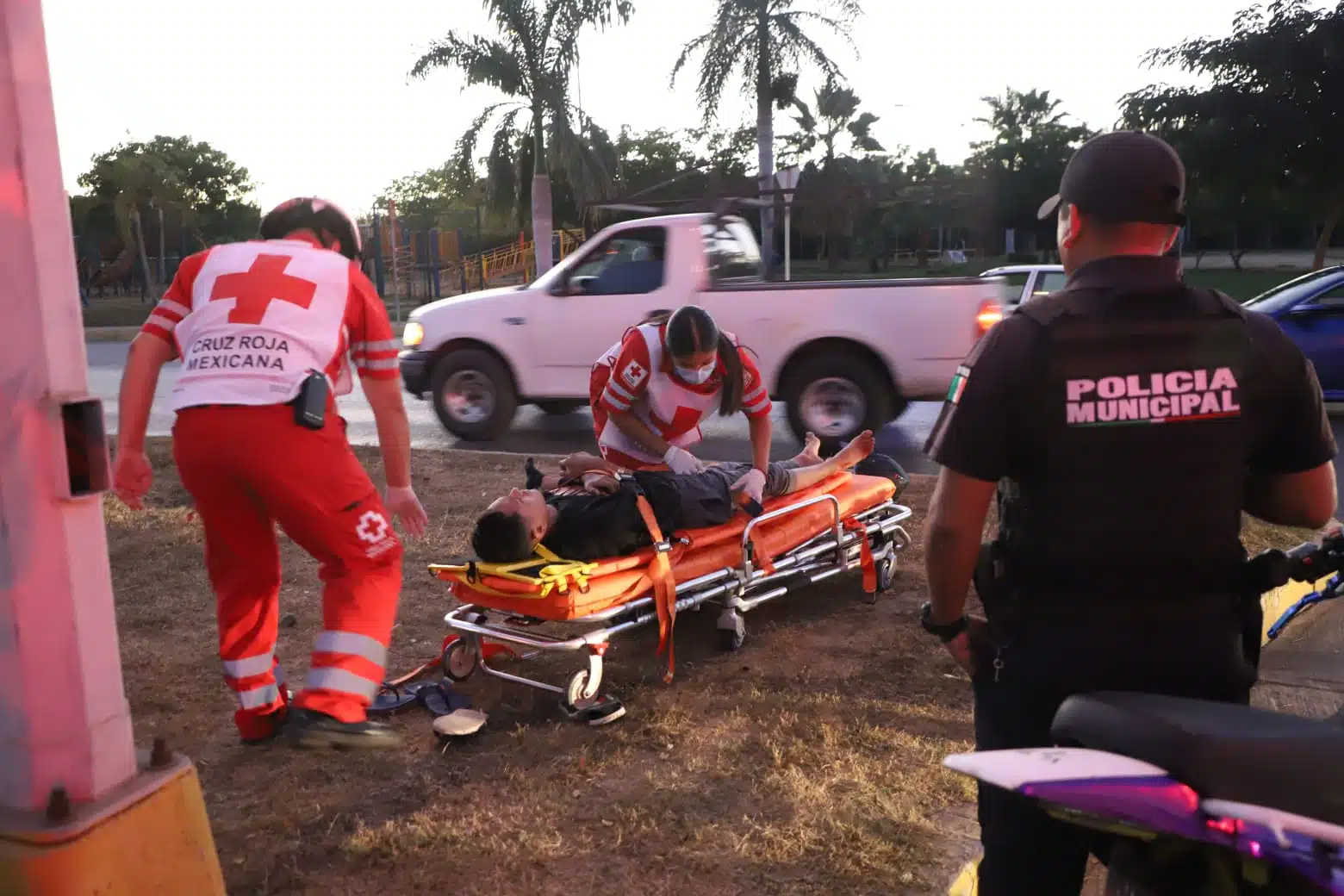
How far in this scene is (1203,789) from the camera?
1.51m

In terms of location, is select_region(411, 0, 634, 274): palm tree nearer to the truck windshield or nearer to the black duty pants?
the truck windshield

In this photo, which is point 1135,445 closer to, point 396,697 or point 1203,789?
point 1203,789

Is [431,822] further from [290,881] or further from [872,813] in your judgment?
[872,813]

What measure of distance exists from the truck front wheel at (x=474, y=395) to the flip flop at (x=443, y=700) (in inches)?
257

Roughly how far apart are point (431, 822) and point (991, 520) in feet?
13.7

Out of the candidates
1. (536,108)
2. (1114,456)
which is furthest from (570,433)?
(536,108)

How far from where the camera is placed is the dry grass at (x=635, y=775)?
9.91ft

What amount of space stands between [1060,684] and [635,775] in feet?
6.33

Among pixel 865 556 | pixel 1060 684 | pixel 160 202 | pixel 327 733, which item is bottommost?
pixel 865 556

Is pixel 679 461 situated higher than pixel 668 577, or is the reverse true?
pixel 679 461

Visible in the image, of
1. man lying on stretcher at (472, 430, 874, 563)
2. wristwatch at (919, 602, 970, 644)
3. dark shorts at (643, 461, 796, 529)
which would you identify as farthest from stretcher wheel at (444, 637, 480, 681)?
wristwatch at (919, 602, 970, 644)

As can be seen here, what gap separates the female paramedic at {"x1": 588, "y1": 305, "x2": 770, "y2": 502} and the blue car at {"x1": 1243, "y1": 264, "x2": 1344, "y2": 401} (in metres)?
7.12

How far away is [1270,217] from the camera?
4712 centimetres

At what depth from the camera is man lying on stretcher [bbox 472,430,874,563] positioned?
13.4 ft
